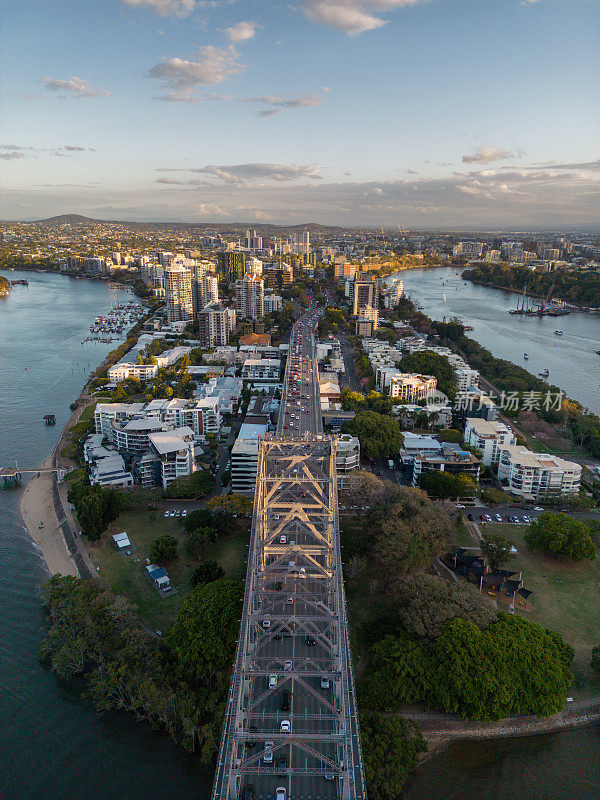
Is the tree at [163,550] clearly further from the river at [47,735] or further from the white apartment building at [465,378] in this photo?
the white apartment building at [465,378]

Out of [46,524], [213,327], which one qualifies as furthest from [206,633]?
[213,327]

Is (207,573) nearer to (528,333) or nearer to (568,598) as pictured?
(568,598)

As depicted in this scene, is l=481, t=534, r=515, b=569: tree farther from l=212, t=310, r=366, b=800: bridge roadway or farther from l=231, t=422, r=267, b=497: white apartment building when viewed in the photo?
l=231, t=422, r=267, b=497: white apartment building

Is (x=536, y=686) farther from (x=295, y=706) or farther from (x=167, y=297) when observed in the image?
(x=167, y=297)

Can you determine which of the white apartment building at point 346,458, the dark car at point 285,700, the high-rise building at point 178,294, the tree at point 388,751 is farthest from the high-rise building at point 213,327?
the dark car at point 285,700

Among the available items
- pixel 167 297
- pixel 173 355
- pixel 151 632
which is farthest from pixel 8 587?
Result: pixel 167 297

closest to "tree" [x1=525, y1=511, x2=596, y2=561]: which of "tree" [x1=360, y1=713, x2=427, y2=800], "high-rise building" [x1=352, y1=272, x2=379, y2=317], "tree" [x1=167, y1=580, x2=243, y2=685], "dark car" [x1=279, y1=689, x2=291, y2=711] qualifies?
"tree" [x1=360, y1=713, x2=427, y2=800]
